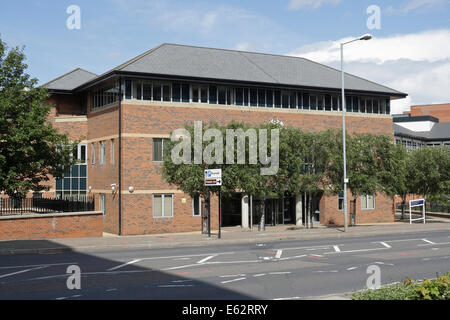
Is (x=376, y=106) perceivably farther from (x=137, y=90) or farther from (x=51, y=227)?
(x=51, y=227)

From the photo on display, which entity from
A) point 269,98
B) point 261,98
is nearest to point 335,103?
point 269,98

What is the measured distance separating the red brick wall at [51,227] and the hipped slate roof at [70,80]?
14.9 meters

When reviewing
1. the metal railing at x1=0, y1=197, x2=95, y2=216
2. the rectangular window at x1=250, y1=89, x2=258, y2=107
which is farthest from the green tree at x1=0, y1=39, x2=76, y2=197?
the rectangular window at x1=250, y1=89, x2=258, y2=107

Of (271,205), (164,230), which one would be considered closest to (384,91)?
(271,205)

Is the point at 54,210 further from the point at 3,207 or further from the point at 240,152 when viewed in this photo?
the point at 240,152

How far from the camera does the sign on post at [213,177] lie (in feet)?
90.0

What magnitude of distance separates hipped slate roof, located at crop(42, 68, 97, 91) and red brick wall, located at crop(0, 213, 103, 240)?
14.9 m

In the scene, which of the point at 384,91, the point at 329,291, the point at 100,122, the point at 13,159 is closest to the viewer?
the point at 329,291

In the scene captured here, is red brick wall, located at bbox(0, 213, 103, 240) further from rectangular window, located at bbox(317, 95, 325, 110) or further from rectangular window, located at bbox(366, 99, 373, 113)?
rectangular window, located at bbox(366, 99, 373, 113)

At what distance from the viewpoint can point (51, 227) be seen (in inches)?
1075

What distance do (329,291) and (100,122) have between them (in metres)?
26.9

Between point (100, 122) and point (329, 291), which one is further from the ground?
point (100, 122)

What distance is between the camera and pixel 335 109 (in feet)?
135

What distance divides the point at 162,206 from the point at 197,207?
247 centimetres
